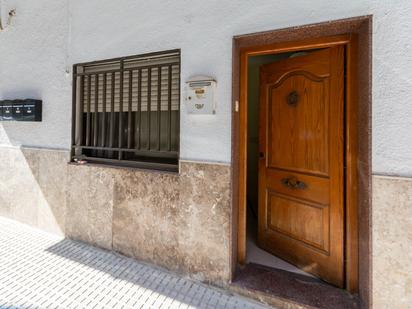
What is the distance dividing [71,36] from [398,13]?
3.75 m

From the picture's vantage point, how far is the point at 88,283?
253 centimetres

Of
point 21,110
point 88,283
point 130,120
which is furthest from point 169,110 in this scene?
point 21,110

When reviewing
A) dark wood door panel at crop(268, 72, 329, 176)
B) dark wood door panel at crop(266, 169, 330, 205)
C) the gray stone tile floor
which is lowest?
the gray stone tile floor

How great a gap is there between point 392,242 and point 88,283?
277 cm

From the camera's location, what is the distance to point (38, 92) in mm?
3791

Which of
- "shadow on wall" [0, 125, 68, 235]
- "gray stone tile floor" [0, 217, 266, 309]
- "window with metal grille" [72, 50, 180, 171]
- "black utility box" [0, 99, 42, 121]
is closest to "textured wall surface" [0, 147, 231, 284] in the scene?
"shadow on wall" [0, 125, 68, 235]

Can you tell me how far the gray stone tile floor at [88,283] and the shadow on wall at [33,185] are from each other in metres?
0.53

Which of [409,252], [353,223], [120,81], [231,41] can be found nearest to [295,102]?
[231,41]

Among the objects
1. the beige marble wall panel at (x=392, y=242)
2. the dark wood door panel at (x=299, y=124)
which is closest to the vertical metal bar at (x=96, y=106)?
the dark wood door panel at (x=299, y=124)

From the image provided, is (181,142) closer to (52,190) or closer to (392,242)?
(392,242)

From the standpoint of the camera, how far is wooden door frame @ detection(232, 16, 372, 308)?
1992 millimetres

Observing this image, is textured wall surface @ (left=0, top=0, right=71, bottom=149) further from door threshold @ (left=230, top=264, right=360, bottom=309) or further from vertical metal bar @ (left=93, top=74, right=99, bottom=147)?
door threshold @ (left=230, top=264, right=360, bottom=309)

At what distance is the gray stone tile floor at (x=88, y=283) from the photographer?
2.25m

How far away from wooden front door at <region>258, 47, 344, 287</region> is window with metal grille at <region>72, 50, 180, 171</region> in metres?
1.17
